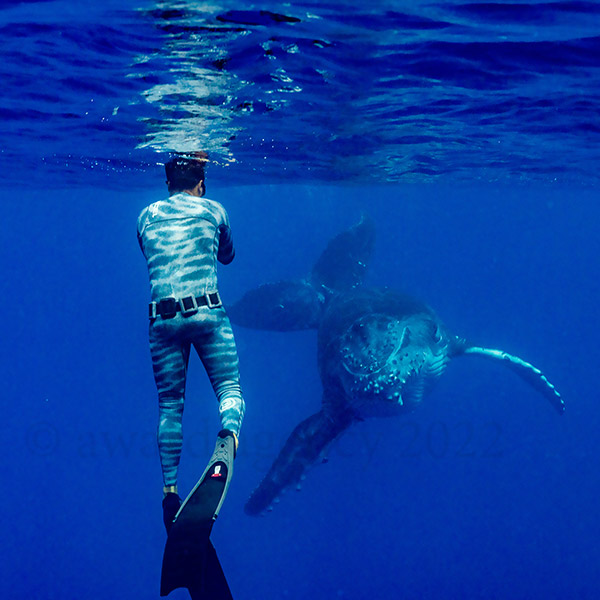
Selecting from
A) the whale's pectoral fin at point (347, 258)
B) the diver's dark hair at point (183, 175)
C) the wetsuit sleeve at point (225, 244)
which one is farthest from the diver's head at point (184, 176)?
the whale's pectoral fin at point (347, 258)

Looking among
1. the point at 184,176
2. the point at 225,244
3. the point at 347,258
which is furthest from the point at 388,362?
the point at 347,258

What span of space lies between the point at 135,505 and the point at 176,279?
29827mm

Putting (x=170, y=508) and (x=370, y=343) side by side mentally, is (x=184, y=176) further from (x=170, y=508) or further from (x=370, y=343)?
(x=370, y=343)

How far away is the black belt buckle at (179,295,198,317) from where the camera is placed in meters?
5.79

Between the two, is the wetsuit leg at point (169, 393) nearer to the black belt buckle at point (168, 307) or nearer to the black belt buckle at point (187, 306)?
the black belt buckle at point (168, 307)

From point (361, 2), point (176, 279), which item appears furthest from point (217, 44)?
point (176, 279)

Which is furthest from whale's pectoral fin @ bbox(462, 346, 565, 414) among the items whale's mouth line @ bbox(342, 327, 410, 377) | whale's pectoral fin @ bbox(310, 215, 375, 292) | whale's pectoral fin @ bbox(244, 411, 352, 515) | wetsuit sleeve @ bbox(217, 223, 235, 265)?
wetsuit sleeve @ bbox(217, 223, 235, 265)

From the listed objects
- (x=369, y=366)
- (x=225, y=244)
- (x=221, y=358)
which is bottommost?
(x=369, y=366)

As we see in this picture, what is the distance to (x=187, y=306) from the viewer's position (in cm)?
580

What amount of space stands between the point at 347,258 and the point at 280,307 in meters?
3.86

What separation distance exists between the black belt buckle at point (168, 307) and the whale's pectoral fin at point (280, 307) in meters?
9.51

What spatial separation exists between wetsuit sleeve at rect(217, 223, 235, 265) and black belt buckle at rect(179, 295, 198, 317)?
110cm

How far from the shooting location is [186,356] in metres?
6.16

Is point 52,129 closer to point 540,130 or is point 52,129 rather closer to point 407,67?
point 407,67
